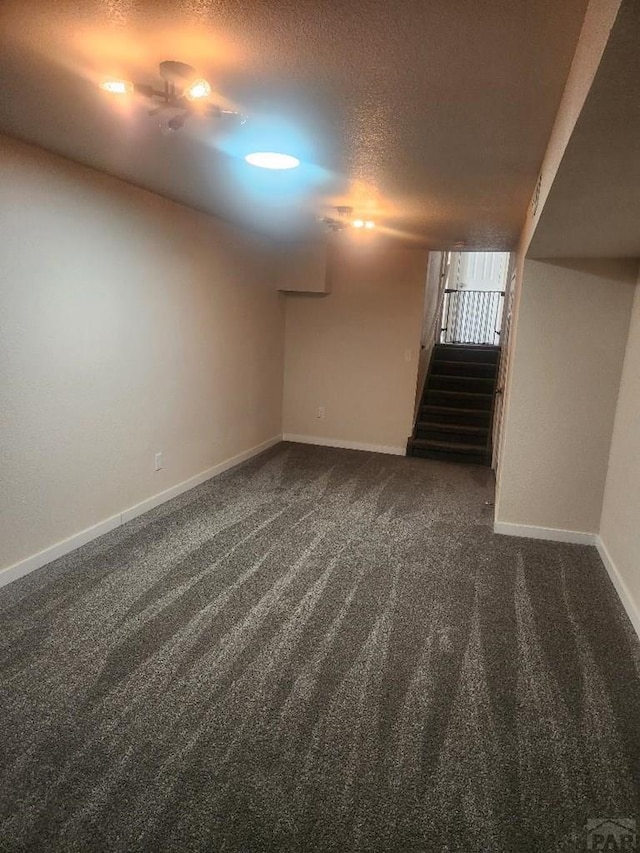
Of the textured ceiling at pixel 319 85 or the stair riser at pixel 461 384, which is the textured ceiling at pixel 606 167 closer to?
the textured ceiling at pixel 319 85

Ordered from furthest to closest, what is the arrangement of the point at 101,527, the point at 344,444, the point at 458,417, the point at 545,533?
the point at 458,417
the point at 344,444
the point at 545,533
the point at 101,527

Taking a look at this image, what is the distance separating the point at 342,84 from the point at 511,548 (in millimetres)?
2906

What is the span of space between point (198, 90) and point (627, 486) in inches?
114

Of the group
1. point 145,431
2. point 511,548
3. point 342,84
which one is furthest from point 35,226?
point 511,548

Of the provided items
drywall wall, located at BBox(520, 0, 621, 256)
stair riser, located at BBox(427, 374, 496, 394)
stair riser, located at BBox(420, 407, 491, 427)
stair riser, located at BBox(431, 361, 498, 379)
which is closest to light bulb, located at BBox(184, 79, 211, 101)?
drywall wall, located at BBox(520, 0, 621, 256)

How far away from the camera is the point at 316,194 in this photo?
338cm

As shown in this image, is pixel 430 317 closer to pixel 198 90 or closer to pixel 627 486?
pixel 627 486

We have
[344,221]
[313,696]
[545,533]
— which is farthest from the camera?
[344,221]

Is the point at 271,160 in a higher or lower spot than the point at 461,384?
higher

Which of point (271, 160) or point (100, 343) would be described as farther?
point (100, 343)

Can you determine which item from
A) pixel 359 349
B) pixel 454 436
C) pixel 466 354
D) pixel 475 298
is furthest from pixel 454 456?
pixel 475 298

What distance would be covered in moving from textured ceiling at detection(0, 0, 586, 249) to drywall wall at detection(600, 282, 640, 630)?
1236mm

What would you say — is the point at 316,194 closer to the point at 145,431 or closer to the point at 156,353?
the point at 156,353

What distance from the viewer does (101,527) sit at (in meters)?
3.43
